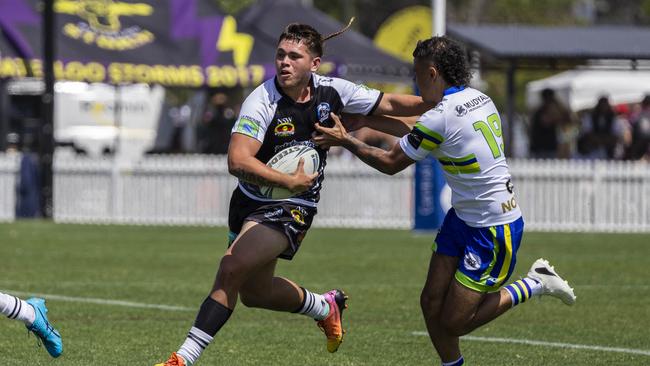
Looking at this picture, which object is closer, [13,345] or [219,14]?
[13,345]

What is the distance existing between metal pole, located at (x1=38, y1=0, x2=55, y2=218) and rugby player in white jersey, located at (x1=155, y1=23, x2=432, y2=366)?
15.4 metres

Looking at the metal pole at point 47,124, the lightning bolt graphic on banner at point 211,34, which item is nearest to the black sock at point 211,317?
the metal pole at point 47,124

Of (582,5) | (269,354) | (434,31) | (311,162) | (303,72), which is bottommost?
(269,354)

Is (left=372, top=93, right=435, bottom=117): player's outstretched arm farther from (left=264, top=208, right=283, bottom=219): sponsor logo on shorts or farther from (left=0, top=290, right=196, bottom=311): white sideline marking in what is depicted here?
(left=0, top=290, right=196, bottom=311): white sideline marking

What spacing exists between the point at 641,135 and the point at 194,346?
18.6 m

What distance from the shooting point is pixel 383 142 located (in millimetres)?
30188

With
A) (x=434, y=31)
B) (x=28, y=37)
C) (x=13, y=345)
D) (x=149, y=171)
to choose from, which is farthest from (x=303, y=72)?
(x=28, y=37)

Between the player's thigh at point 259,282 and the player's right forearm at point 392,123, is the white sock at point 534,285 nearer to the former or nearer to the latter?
the player's right forearm at point 392,123

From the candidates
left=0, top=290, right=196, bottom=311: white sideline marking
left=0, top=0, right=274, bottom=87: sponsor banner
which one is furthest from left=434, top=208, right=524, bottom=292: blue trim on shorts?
left=0, top=0, right=274, bottom=87: sponsor banner

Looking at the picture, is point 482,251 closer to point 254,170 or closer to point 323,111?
point 323,111

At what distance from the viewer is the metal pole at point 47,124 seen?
75.5ft

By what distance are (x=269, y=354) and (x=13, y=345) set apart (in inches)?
70.0

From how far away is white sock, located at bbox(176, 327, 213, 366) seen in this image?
740 cm

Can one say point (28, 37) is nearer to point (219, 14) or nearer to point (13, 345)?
point (219, 14)
